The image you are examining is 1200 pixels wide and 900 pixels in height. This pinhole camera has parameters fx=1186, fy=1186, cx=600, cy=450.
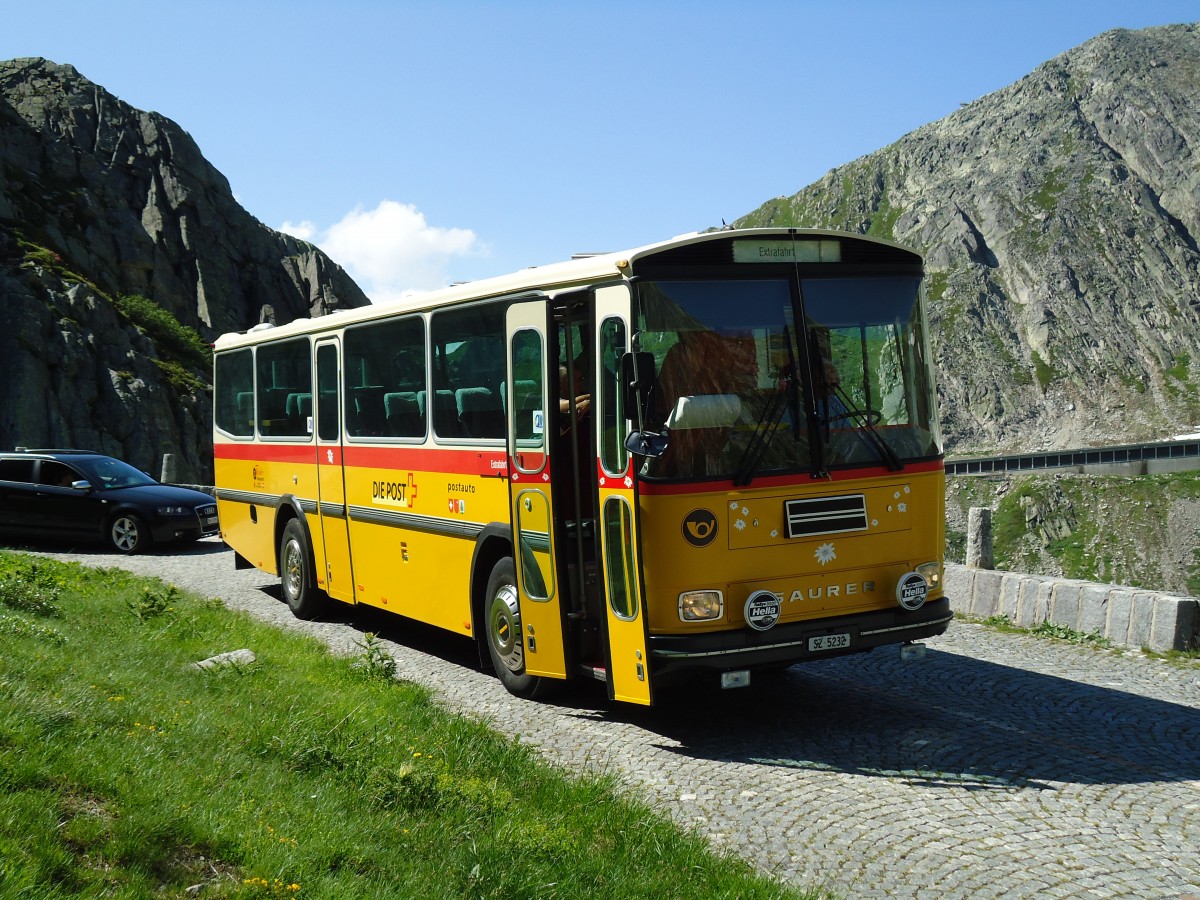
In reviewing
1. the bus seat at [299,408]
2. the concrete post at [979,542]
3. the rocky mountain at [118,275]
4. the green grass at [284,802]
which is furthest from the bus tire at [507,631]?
the rocky mountain at [118,275]

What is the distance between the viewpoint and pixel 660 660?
297 inches

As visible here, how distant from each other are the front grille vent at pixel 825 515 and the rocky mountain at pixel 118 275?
62780 millimetres

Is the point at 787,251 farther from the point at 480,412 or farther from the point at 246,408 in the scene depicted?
the point at 246,408

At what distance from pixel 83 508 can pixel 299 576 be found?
801cm

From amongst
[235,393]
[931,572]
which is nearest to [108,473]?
[235,393]

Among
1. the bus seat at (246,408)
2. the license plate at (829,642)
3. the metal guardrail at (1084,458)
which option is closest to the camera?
the license plate at (829,642)

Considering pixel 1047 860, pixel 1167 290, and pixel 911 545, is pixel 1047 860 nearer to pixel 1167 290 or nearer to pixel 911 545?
pixel 911 545

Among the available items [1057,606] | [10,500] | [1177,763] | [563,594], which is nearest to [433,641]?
[563,594]

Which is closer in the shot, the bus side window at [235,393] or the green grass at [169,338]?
the bus side window at [235,393]

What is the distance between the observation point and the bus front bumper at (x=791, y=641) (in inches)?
295

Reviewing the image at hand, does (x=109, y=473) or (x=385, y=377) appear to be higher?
(x=385, y=377)

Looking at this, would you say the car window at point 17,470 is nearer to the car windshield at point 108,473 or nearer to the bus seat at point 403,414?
the car windshield at point 108,473

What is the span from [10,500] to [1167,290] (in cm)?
19949

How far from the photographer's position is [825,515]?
7875 millimetres
